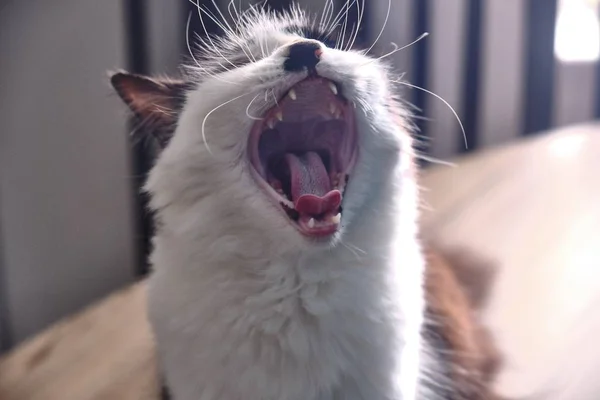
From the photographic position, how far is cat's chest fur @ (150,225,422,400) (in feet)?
1.42

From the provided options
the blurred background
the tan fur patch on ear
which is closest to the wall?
the blurred background

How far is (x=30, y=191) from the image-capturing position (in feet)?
1.82

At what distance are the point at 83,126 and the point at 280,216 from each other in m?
0.20

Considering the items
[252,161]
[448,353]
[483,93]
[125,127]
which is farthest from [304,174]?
[483,93]

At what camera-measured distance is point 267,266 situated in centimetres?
44

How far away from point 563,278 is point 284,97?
22.8 inches

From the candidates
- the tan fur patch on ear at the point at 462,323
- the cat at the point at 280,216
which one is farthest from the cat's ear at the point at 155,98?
the tan fur patch on ear at the point at 462,323

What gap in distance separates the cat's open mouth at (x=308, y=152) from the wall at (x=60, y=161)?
121mm

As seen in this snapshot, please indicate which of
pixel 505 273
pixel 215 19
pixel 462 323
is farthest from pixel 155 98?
pixel 505 273

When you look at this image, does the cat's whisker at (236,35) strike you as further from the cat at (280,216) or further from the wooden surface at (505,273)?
the wooden surface at (505,273)

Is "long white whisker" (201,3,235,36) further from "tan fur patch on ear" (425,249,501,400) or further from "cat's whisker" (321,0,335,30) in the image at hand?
"tan fur patch on ear" (425,249,501,400)

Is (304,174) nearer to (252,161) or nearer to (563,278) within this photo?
(252,161)

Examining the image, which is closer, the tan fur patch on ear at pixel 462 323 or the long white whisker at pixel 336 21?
the long white whisker at pixel 336 21

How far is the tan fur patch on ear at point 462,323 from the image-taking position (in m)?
0.58
